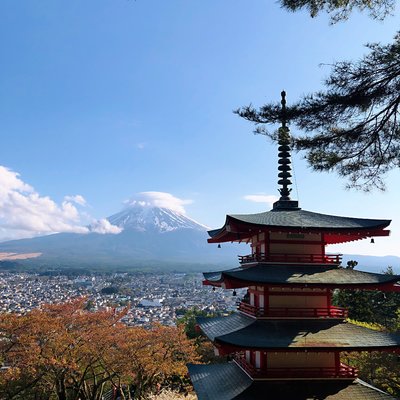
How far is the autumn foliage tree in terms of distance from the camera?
64.3ft

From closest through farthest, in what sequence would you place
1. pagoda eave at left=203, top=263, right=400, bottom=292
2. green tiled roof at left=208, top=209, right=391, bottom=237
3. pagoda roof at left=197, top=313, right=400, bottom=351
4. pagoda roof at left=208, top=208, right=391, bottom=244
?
1. pagoda roof at left=197, top=313, right=400, bottom=351
2. pagoda eave at left=203, top=263, right=400, bottom=292
3. pagoda roof at left=208, top=208, right=391, bottom=244
4. green tiled roof at left=208, top=209, right=391, bottom=237

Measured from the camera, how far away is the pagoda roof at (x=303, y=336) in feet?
31.7

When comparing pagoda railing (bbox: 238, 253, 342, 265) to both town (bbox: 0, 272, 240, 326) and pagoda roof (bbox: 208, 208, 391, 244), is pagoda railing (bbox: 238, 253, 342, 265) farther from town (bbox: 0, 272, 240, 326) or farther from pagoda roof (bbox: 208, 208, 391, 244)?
town (bbox: 0, 272, 240, 326)

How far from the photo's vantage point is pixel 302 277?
1069cm

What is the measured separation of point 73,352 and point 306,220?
46.4ft

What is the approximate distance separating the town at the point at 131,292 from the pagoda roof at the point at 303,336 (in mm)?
55327

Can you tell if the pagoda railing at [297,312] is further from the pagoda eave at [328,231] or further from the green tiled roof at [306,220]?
the green tiled roof at [306,220]

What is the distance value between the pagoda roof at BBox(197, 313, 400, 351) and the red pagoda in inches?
0.9

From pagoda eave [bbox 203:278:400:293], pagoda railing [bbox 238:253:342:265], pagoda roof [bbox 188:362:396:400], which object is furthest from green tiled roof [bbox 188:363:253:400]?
pagoda railing [bbox 238:253:342:265]

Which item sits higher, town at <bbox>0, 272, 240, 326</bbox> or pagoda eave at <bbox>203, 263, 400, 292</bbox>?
pagoda eave at <bbox>203, 263, 400, 292</bbox>

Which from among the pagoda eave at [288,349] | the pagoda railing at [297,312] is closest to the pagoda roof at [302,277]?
the pagoda railing at [297,312]

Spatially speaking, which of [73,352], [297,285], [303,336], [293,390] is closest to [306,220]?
[297,285]

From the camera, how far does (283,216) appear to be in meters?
11.7

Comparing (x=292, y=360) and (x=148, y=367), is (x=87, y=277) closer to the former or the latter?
(x=148, y=367)
